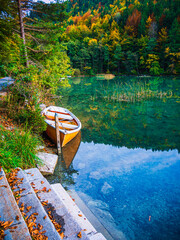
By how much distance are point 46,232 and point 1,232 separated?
1.49 ft

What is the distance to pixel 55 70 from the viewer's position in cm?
912

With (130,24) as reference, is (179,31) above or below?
below

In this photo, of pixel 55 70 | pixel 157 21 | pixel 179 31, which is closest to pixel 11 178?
pixel 55 70

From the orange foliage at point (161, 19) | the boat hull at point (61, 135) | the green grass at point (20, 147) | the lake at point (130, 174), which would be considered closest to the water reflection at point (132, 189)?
the lake at point (130, 174)

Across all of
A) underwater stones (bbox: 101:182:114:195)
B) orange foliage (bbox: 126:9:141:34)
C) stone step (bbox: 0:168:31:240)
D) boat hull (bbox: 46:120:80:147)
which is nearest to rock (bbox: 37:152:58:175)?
boat hull (bbox: 46:120:80:147)

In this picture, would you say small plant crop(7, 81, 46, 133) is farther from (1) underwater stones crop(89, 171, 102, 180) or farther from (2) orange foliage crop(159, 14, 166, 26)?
(2) orange foliage crop(159, 14, 166, 26)

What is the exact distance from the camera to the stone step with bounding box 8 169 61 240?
1749mm

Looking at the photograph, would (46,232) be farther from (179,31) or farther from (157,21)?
(157,21)

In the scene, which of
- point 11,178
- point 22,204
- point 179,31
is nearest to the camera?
point 22,204

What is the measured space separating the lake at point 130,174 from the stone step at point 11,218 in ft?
6.86

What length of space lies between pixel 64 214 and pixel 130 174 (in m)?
3.02

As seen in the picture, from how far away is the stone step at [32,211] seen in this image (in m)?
1.75

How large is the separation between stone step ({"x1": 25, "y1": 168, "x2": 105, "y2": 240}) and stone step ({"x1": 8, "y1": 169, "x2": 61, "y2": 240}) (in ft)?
0.87

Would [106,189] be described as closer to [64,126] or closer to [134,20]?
[64,126]
